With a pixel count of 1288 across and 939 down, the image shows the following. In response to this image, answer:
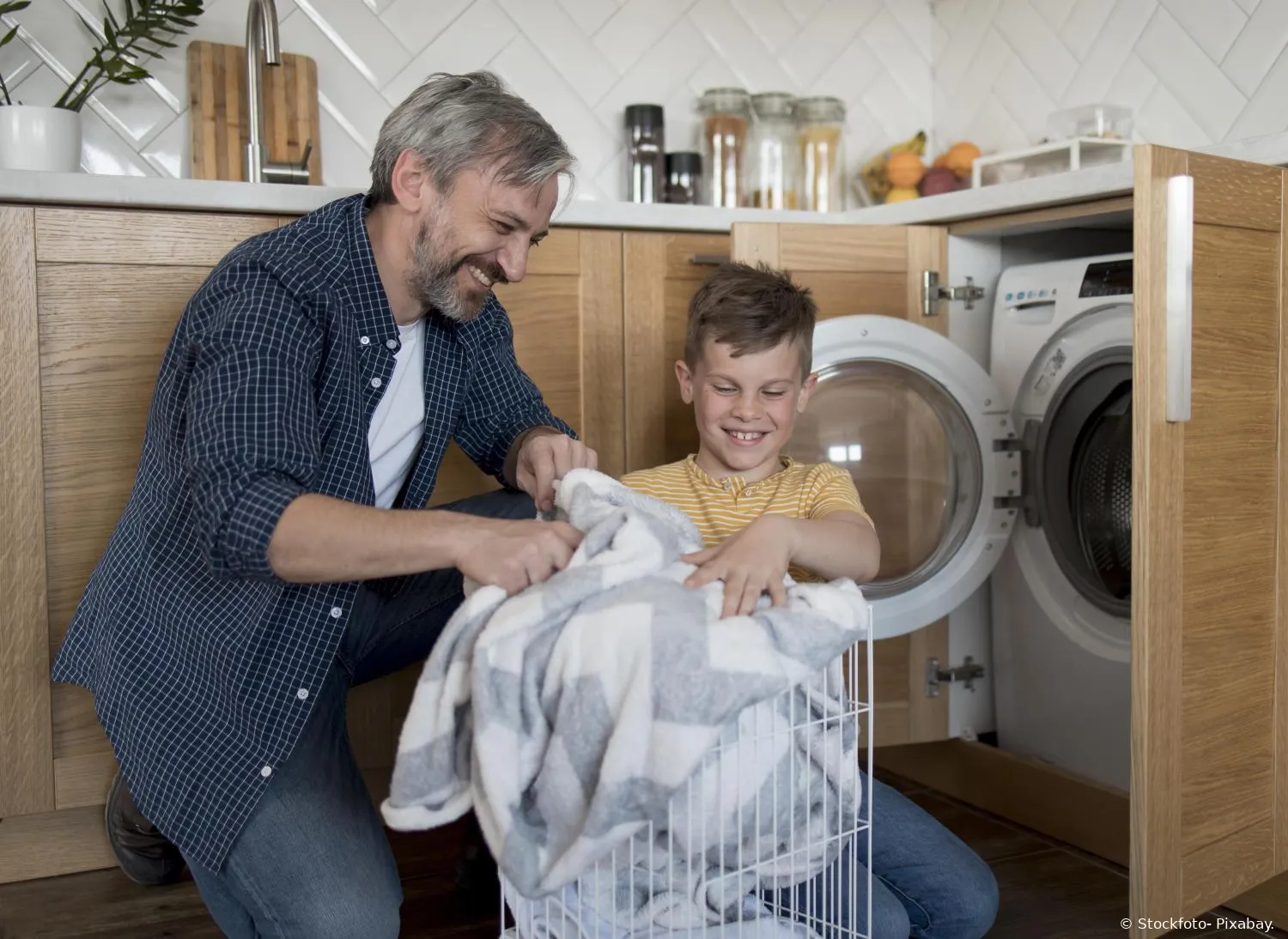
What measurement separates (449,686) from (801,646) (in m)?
0.28

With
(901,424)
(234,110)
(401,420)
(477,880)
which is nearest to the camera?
(401,420)

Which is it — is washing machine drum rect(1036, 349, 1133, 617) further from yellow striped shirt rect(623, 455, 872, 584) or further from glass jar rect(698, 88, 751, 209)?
glass jar rect(698, 88, 751, 209)

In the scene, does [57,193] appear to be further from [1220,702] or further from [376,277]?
[1220,702]

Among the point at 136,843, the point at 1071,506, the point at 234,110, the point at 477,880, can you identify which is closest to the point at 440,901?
the point at 477,880

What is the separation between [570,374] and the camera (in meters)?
2.06

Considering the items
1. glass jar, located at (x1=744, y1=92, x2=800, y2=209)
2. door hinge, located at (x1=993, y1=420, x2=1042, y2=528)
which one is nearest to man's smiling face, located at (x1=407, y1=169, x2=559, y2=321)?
door hinge, located at (x1=993, y1=420, x2=1042, y2=528)

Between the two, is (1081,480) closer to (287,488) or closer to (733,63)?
(733,63)

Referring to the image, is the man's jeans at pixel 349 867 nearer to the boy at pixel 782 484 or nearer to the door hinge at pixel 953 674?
the boy at pixel 782 484

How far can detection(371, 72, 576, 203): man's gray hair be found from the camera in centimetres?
135

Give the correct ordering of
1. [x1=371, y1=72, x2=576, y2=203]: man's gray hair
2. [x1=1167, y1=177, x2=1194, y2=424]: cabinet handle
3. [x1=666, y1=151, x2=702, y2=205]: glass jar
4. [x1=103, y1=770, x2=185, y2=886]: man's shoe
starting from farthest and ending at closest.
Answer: [x1=666, y1=151, x2=702, y2=205]: glass jar, [x1=103, y1=770, x2=185, y2=886]: man's shoe, [x1=1167, y1=177, x2=1194, y2=424]: cabinet handle, [x1=371, y1=72, x2=576, y2=203]: man's gray hair

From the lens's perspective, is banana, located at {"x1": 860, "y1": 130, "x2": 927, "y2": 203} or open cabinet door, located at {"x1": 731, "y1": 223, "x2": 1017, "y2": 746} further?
banana, located at {"x1": 860, "y1": 130, "x2": 927, "y2": 203}

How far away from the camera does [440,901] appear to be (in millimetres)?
1780

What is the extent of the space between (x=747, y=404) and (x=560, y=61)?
53.6 inches

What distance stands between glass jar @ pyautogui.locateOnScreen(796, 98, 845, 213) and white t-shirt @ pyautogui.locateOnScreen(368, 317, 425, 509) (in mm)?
1370
